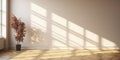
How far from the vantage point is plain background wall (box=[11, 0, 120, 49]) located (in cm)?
834

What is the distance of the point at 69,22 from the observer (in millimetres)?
8406

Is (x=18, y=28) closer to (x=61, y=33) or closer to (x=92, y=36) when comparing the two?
(x=61, y=33)

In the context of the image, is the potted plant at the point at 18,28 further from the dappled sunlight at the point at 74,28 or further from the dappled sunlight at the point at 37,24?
the dappled sunlight at the point at 74,28

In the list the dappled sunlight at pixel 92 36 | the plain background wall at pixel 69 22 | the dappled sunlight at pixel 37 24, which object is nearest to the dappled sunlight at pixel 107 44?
the plain background wall at pixel 69 22

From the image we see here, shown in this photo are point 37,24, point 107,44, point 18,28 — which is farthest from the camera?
point 107,44

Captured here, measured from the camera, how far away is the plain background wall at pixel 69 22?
834cm

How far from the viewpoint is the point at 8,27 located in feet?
27.1

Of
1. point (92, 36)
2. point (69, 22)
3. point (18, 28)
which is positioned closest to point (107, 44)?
point (92, 36)

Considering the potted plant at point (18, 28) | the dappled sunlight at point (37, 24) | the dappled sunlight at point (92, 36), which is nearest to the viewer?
the potted plant at point (18, 28)

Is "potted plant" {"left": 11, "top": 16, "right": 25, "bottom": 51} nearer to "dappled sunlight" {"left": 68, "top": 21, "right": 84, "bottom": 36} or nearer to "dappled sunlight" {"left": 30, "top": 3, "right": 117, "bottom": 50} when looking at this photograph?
"dappled sunlight" {"left": 30, "top": 3, "right": 117, "bottom": 50}

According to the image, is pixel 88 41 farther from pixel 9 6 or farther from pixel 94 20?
pixel 9 6

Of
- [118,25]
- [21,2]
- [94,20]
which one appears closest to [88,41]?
[94,20]

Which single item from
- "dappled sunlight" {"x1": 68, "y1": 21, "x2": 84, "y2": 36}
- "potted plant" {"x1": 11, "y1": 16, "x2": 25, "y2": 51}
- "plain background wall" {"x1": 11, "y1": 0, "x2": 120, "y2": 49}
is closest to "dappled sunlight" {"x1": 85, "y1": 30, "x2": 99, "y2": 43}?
"plain background wall" {"x1": 11, "y1": 0, "x2": 120, "y2": 49}

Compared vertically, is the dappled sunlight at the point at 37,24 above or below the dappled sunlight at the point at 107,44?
above
